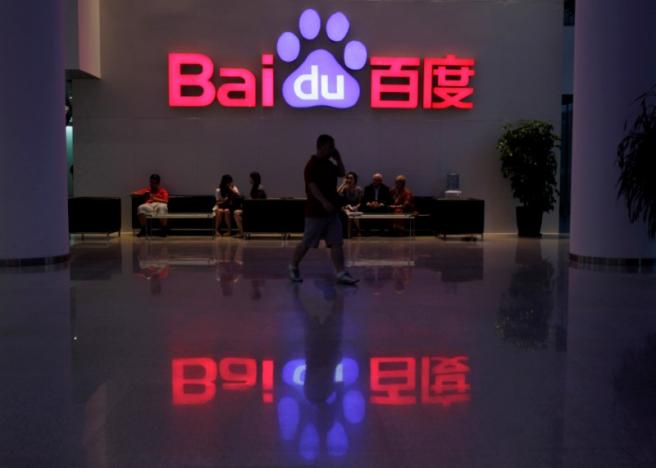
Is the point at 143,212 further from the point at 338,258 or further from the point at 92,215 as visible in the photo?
the point at 338,258

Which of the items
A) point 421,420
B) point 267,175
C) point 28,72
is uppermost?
point 28,72

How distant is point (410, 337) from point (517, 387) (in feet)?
4.74

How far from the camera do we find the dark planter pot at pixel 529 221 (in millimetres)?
15773

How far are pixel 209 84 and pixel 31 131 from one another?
20.1 ft

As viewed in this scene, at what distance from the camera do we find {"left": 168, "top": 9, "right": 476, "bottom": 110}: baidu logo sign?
15711 mm

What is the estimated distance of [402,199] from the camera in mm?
15133

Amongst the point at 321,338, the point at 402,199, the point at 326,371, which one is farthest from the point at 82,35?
the point at 326,371

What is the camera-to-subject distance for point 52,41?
1018 centimetres

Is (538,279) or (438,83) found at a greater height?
(438,83)

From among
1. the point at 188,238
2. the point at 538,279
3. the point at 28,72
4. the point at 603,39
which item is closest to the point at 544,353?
the point at 538,279

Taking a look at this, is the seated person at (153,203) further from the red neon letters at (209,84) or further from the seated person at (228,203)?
the red neon letters at (209,84)

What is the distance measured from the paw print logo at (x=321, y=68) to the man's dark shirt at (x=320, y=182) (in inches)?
300

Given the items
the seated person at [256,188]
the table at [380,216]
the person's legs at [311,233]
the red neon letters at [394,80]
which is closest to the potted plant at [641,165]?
the person's legs at [311,233]

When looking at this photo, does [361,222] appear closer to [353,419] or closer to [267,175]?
[267,175]
